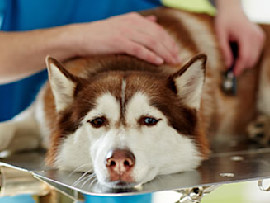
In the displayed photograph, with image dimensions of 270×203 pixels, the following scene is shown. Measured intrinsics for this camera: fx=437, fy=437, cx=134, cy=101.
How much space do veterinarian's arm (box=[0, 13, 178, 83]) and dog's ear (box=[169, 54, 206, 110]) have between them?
166 mm

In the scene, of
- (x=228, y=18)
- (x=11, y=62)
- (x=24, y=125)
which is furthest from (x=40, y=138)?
(x=228, y=18)

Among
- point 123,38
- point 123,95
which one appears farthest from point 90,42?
point 123,95

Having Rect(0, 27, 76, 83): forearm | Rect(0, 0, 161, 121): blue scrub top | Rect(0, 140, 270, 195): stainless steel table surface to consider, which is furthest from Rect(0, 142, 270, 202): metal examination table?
Rect(0, 0, 161, 121): blue scrub top

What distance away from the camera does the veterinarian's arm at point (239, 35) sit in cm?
147

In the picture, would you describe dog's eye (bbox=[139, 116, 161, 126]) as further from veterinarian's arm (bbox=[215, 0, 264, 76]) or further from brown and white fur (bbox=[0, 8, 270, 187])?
veterinarian's arm (bbox=[215, 0, 264, 76])

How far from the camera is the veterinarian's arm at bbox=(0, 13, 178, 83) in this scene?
1.19 m

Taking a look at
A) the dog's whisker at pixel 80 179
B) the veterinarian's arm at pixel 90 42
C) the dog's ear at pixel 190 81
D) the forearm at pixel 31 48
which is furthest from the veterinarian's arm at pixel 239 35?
the dog's whisker at pixel 80 179

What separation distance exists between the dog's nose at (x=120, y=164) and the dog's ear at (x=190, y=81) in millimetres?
266

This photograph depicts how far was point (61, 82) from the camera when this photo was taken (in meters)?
1.06

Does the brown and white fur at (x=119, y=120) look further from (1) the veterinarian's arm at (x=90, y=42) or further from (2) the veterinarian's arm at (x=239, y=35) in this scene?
(2) the veterinarian's arm at (x=239, y=35)

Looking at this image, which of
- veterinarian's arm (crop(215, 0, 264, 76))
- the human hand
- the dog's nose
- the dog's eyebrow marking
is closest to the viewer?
the dog's nose

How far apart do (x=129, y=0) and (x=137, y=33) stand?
1.61ft

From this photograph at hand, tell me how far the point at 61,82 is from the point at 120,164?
0.30 metres

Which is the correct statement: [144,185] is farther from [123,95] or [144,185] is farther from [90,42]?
[90,42]
